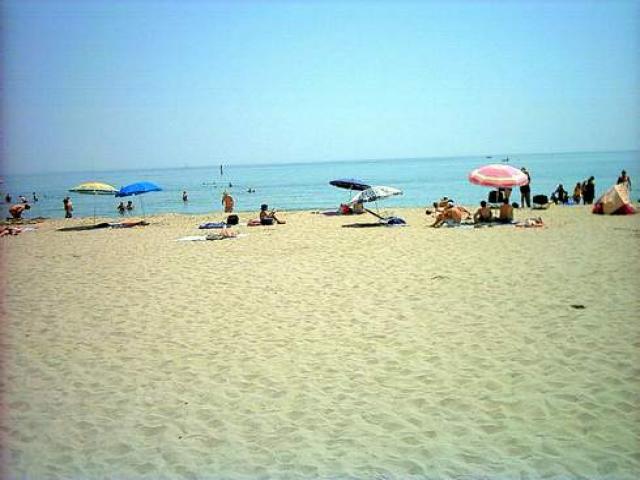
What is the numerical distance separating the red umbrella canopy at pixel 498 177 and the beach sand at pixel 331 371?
16.0 feet

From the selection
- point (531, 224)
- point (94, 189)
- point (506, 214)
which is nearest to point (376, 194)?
point (506, 214)

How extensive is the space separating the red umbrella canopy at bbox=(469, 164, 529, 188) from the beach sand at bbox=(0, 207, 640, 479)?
4878 millimetres

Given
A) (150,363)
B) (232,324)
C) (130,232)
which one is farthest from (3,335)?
(130,232)

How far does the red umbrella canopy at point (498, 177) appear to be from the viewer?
14305 millimetres

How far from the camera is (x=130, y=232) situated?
1792cm

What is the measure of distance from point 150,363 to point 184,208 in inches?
1408

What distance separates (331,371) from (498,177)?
1164 cm

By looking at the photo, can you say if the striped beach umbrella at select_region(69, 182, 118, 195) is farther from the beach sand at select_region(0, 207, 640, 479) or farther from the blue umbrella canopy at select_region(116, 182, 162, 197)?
the beach sand at select_region(0, 207, 640, 479)

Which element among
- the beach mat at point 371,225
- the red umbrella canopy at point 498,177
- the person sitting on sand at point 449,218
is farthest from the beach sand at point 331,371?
the beach mat at point 371,225

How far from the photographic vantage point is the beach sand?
3.43m

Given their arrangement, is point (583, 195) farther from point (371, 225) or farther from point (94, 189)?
point (94, 189)

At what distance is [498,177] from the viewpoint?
14523mm

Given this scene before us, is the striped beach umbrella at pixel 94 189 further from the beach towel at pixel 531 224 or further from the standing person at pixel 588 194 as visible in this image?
the standing person at pixel 588 194

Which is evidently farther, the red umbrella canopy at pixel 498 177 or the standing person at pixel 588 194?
the standing person at pixel 588 194
